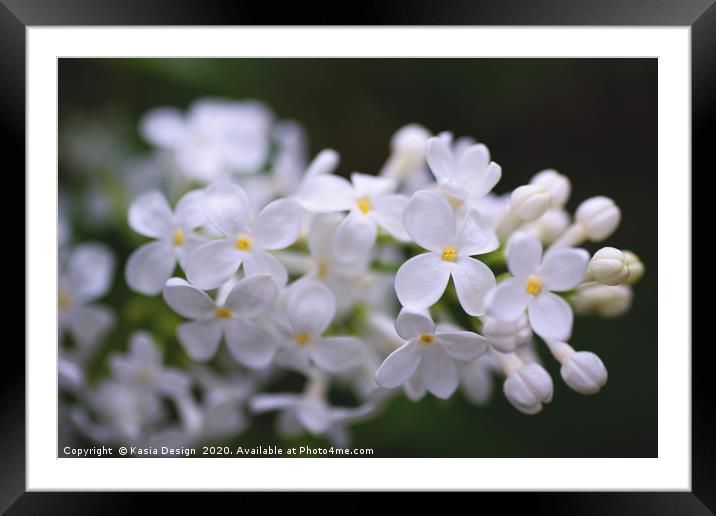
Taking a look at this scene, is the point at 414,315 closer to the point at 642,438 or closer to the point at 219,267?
the point at 219,267

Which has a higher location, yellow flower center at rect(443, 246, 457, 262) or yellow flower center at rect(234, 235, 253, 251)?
yellow flower center at rect(234, 235, 253, 251)

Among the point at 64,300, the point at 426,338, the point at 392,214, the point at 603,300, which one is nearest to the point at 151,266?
the point at 64,300

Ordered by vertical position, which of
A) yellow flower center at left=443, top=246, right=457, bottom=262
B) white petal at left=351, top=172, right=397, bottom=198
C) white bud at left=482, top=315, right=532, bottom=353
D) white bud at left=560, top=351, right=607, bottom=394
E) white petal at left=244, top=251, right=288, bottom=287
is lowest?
white bud at left=560, top=351, right=607, bottom=394

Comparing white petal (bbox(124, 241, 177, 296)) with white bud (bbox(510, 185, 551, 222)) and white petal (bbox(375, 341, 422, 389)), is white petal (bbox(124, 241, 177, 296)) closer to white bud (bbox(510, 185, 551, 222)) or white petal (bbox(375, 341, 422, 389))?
white petal (bbox(375, 341, 422, 389))

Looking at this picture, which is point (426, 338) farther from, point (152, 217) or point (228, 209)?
point (152, 217)

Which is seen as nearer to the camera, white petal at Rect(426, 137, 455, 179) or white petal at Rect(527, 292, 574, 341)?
white petal at Rect(527, 292, 574, 341)

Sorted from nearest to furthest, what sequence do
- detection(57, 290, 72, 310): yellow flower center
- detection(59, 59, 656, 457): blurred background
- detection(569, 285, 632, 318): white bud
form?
detection(569, 285, 632, 318): white bud < detection(57, 290, 72, 310): yellow flower center < detection(59, 59, 656, 457): blurred background

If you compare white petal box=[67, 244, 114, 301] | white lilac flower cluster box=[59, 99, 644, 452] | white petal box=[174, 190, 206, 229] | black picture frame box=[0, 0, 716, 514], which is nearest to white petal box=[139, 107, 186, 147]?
white lilac flower cluster box=[59, 99, 644, 452]

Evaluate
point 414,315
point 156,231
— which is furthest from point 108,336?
point 414,315
